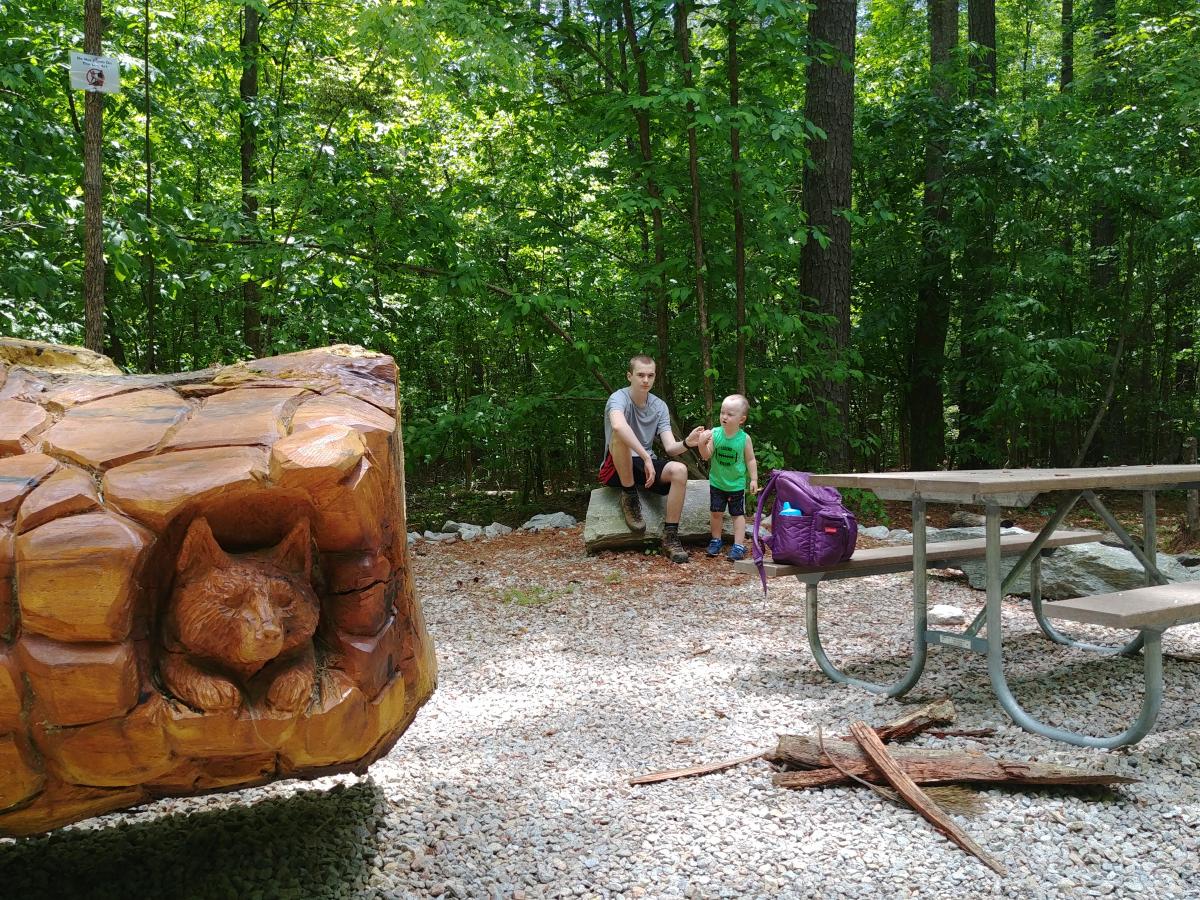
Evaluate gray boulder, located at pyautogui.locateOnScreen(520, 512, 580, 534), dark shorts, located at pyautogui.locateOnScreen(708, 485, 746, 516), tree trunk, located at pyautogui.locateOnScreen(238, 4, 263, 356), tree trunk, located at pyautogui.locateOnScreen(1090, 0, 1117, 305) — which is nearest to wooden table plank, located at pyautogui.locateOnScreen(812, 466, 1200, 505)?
dark shorts, located at pyautogui.locateOnScreen(708, 485, 746, 516)

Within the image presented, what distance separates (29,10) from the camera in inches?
234

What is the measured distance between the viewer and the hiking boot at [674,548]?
6.43m

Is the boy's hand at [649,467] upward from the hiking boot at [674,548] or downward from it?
upward

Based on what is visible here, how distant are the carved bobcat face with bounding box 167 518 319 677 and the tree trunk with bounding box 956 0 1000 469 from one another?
8.73m

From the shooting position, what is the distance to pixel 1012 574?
3.72 metres

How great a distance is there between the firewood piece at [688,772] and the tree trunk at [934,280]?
26.6ft

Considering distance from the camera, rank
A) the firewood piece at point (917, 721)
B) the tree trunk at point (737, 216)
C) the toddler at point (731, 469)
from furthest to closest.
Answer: the tree trunk at point (737, 216) < the toddler at point (731, 469) < the firewood piece at point (917, 721)

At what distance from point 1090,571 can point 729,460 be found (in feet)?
7.64

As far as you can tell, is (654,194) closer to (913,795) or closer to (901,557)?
(901,557)

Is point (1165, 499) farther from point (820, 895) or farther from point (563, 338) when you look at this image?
point (820, 895)

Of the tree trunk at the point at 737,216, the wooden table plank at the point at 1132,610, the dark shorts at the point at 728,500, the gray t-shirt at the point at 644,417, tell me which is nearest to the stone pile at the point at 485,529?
the gray t-shirt at the point at 644,417

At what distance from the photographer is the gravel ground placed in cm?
225

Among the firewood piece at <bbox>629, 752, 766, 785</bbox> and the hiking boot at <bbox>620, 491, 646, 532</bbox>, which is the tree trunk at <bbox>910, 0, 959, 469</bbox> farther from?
the firewood piece at <bbox>629, 752, 766, 785</bbox>

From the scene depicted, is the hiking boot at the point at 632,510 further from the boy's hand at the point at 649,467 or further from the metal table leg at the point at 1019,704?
the metal table leg at the point at 1019,704
